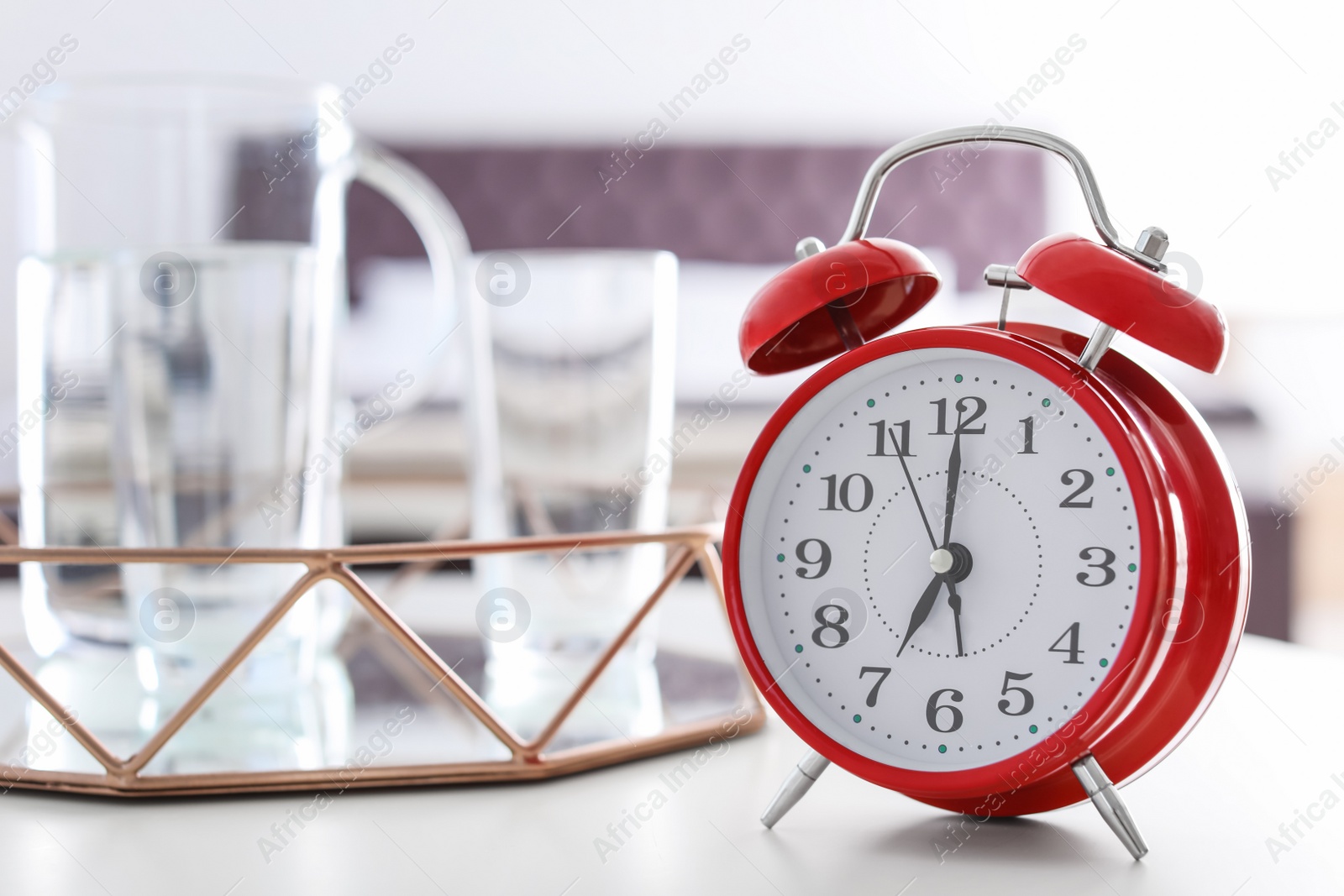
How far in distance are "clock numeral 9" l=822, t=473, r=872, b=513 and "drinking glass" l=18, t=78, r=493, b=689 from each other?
12.6 inches

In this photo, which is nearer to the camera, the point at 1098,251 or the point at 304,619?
the point at 1098,251

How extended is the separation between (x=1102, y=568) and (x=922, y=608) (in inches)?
3.2

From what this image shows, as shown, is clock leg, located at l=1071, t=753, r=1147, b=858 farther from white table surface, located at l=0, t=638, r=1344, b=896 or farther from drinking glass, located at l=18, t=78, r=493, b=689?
drinking glass, located at l=18, t=78, r=493, b=689

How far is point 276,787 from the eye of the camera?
21.0 inches

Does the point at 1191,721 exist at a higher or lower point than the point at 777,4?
lower

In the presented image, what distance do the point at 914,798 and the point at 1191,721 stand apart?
0.42ft

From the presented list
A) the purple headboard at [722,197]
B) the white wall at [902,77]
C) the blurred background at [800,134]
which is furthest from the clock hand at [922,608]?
the purple headboard at [722,197]

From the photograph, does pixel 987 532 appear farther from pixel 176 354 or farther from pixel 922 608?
pixel 176 354

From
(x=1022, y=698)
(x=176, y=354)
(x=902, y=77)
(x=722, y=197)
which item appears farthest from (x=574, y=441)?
(x=902, y=77)

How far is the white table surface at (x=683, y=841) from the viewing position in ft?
1.44

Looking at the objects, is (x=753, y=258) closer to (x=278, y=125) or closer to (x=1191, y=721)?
(x=278, y=125)

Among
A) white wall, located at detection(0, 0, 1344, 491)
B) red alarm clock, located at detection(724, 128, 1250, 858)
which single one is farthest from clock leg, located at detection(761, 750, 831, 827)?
white wall, located at detection(0, 0, 1344, 491)

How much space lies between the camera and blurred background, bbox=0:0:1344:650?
2941mm

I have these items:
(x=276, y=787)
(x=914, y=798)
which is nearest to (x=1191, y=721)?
(x=914, y=798)
